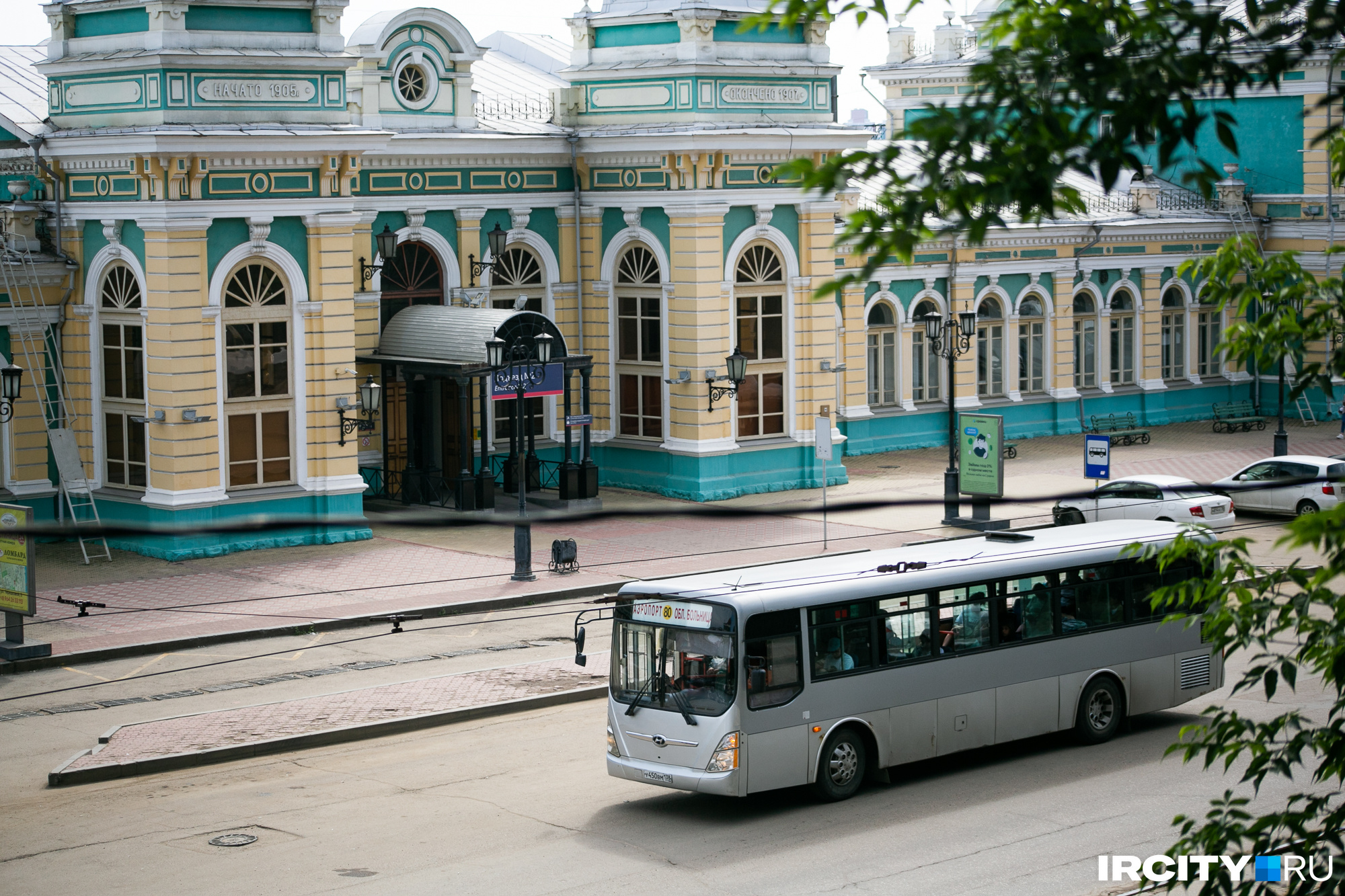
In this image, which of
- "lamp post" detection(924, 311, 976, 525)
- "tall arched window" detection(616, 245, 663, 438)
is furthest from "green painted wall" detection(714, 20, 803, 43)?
"lamp post" detection(924, 311, 976, 525)

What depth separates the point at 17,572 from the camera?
70.7 feet

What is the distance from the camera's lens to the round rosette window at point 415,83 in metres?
33.4

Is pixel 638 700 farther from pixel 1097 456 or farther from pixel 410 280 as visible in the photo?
pixel 410 280

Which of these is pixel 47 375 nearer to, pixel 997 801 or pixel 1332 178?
pixel 997 801

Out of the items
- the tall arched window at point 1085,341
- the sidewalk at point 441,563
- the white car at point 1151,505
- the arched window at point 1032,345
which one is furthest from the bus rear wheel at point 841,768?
the tall arched window at point 1085,341

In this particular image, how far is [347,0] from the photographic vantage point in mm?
29250

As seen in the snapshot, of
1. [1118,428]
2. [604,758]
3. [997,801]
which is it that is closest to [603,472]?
[1118,428]

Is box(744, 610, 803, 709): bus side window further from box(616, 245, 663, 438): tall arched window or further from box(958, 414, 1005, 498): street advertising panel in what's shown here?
box(616, 245, 663, 438): tall arched window

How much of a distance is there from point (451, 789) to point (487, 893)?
3.45 meters

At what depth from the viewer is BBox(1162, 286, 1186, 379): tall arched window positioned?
153 feet

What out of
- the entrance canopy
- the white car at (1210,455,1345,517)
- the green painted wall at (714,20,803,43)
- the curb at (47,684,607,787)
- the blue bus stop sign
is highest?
the green painted wall at (714,20,803,43)

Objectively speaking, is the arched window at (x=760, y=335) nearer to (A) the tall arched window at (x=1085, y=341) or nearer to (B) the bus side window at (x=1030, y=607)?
(A) the tall arched window at (x=1085, y=341)

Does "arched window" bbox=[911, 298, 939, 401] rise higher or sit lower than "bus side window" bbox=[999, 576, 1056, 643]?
higher

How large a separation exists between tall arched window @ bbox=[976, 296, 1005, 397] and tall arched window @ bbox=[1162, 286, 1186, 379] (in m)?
6.14
